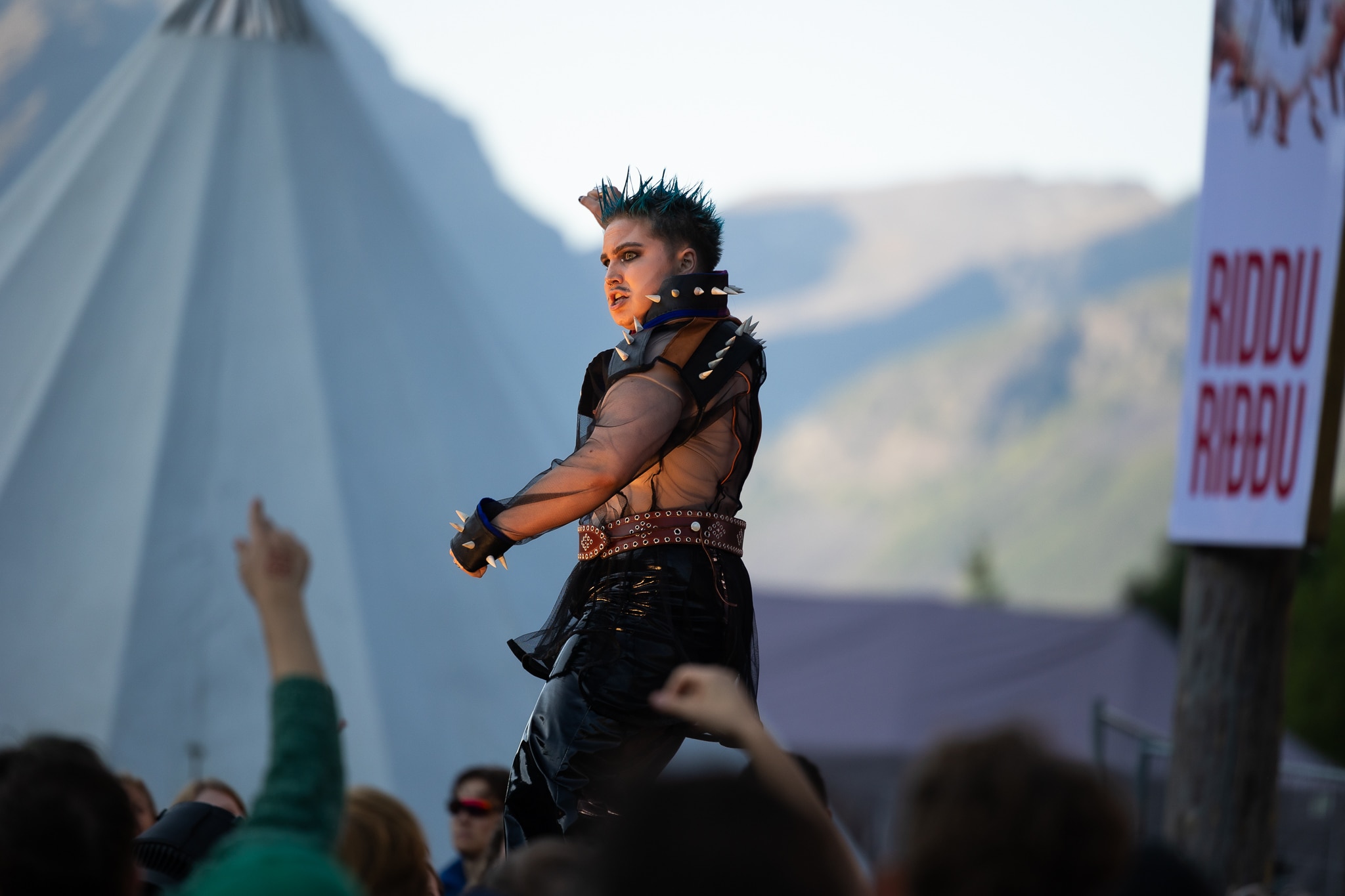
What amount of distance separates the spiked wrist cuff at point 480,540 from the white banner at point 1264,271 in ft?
10.8

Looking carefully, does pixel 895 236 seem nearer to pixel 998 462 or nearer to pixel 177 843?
pixel 998 462

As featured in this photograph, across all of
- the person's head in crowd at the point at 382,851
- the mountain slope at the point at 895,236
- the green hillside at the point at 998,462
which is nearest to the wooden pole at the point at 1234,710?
the person's head in crowd at the point at 382,851

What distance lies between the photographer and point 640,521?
2.64 metres

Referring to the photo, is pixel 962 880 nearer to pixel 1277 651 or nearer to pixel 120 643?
pixel 1277 651

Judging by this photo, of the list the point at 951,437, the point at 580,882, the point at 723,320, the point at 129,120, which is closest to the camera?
the point at 580,882

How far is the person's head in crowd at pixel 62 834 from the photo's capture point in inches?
61.4

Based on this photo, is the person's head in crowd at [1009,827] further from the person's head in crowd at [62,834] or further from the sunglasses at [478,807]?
the sunglasses at [478,807]

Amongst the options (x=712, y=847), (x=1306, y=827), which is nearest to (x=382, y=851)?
(x=712, y=847)

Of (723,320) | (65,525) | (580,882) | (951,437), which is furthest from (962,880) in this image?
(951,437)

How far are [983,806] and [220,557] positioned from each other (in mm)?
A: 6407

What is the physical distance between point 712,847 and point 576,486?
135 cm

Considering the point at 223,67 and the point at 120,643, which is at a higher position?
the point at 223,67

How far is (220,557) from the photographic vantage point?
23.6ft

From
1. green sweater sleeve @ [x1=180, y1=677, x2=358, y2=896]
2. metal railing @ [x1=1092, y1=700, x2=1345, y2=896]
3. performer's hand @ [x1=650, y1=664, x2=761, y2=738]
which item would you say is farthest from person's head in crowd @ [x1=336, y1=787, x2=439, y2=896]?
metal railing @ [x1=1092, y1=700, x2=1345, y2=896]
